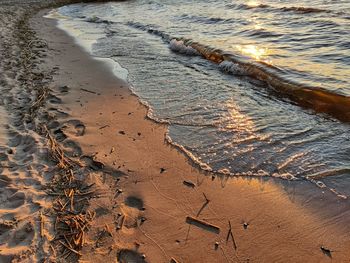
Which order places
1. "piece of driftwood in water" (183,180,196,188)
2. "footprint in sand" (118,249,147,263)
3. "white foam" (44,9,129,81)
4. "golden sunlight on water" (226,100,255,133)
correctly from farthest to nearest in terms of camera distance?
"white foam" (44,9,129,81)
"golden sunlight on water" (226,100,255,133)
"piece of driftwood in water" (183,180,196,188)
"footprint in sand" (118,249,147,263)

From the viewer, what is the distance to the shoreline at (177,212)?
2.75 metres

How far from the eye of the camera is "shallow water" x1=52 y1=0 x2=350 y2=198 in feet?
13.2

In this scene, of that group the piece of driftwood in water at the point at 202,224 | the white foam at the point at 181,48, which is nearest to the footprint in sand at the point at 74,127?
the piece of driftwood in water at the point at 202,224

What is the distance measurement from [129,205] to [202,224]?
2.33 feet

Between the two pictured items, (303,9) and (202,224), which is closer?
(202,224)

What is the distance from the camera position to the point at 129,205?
326 centimetres

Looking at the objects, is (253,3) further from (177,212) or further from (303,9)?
(177,212)

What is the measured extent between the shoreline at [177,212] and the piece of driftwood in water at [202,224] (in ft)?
0.13

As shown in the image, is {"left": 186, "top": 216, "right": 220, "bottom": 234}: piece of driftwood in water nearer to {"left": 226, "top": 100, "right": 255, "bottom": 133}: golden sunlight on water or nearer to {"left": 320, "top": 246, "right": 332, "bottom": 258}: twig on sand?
{"left": 320, "top": 246, "right": 332, "bottom": 258}: twig on sand

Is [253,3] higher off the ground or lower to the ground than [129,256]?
higher

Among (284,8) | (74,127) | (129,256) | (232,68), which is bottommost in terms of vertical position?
(129,256)

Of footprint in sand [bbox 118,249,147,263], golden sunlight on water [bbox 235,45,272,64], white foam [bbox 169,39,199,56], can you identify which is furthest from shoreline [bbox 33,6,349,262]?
white foam [bbox 169,39,199,56]

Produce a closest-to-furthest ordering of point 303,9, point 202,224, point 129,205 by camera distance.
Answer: point 202,224 → point 129,205 → point 303,9

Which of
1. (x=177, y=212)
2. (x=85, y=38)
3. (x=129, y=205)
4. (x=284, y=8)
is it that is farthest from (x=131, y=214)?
(x=284, y=8)
